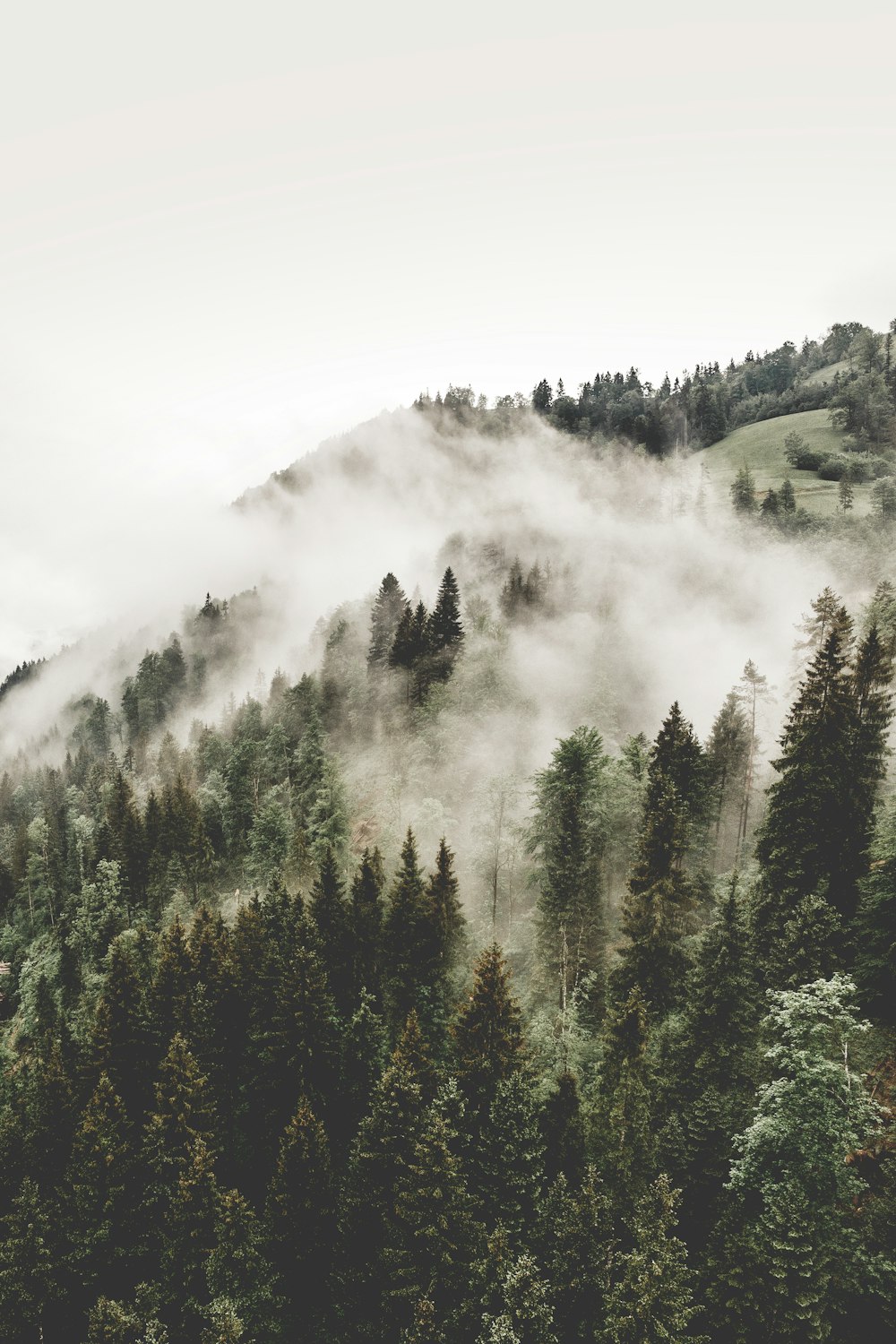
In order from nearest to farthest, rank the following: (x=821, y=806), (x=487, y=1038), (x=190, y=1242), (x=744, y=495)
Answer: (x=190, y=1242), (x=487, y=1038), (x=821, y=806), (x=744, y=495)

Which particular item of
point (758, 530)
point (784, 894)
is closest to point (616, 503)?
point (758, 530)

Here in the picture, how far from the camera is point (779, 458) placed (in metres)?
147

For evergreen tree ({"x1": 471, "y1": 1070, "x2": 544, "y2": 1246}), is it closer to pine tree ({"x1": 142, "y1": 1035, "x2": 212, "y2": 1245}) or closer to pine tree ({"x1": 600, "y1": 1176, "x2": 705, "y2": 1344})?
pine tree ({"x1": 600, "y1": 1176, "x2": 705, "y2": 1344})

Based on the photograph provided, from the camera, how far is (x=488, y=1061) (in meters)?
34.0

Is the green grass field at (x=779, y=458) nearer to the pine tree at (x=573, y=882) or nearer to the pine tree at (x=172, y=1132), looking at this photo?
the pine tree at (x=573, y=882)

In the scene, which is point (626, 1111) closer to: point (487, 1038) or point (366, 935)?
point (487, 1038)

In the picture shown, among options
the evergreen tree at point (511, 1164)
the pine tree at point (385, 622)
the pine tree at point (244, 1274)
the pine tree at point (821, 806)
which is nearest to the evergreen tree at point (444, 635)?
the pine tree at point (385, 622)

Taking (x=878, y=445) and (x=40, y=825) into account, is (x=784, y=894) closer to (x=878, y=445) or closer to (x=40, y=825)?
(x=40, y=825)

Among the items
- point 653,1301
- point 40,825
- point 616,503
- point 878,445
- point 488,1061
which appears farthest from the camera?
point 616,503

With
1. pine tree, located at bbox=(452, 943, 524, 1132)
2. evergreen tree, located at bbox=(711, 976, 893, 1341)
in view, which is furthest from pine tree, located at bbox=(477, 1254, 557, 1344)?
pine tree, located at bbox=(452, 943, 524, 1132)

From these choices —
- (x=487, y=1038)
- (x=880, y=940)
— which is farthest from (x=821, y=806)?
(x=487, y=1038)

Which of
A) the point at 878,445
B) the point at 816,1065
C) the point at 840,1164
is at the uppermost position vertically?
the point at 878,445

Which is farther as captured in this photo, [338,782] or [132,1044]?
[338,782]

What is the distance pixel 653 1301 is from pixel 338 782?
59.5 m
